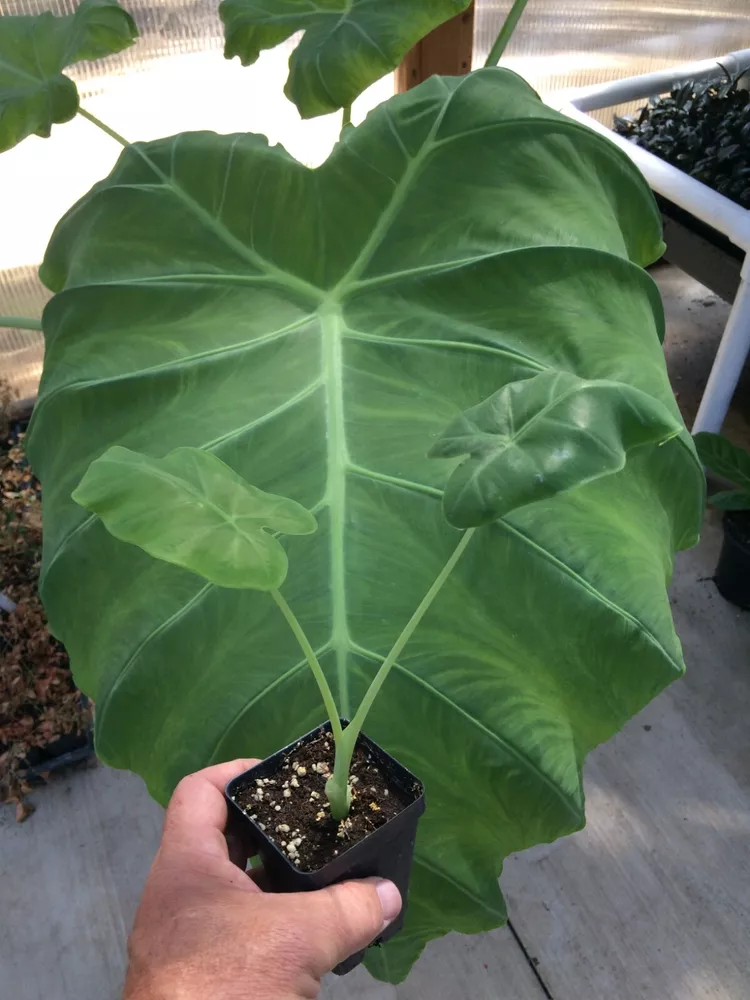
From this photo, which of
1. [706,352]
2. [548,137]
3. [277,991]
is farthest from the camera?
[706,352]

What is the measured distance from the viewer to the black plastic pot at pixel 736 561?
1.77 meters

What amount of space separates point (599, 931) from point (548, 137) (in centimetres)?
124

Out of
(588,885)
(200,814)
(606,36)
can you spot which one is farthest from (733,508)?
(200,814)

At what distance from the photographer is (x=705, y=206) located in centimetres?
164

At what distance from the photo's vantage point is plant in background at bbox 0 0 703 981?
0.73 m

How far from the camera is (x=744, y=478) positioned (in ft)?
5.65

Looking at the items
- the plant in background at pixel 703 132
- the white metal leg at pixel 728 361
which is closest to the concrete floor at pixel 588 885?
the white metal leg at pixel 728 361

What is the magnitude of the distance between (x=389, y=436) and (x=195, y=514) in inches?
15.7

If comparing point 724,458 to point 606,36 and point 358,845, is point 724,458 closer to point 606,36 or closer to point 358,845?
point 606,36

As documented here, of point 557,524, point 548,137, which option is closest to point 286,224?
point 548,137

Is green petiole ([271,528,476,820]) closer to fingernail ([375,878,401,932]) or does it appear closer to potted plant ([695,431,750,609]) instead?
fingernail ([375,878,401,932])

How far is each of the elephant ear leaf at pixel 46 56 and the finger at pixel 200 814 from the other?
856 millimetres

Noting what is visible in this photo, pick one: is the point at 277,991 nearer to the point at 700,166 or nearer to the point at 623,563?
the point at 623,563

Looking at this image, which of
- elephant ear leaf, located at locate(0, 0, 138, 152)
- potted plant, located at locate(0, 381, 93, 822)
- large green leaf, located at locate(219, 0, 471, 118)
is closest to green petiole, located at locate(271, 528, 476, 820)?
large green leaf, located at locate(219, 0, 471, 118)
